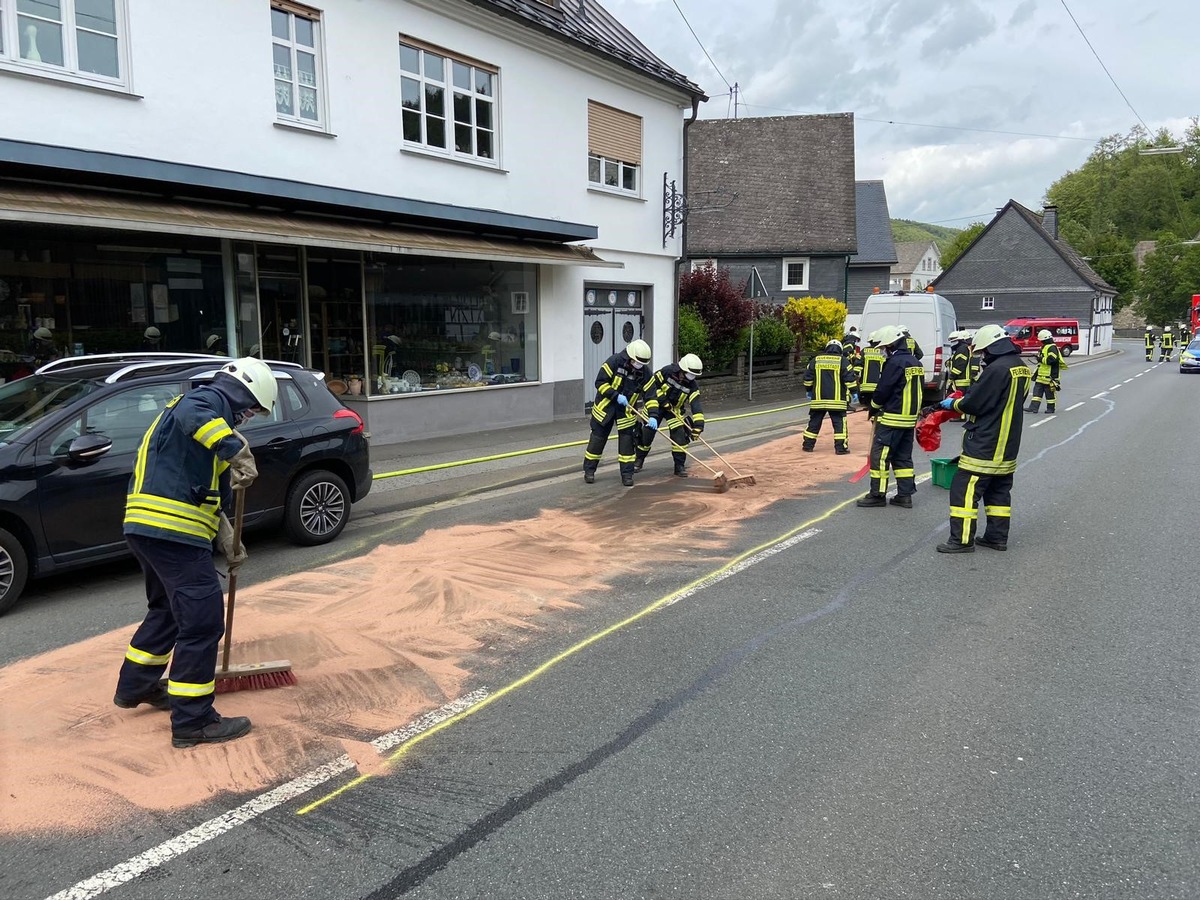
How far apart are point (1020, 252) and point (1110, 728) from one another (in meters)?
62.0

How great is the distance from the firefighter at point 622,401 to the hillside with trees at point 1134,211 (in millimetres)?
77977

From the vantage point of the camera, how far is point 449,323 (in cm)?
1503

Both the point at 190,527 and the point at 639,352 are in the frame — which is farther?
the point at 639,352

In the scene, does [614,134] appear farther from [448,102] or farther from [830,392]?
[830,392]

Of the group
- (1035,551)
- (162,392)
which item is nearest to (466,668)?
(162,392)

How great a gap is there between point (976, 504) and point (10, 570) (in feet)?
24.1

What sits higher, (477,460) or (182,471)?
(182,471)

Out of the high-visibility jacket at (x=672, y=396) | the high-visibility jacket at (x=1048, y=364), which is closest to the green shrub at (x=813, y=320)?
the high-visibility jacket at (x=1048, y=364)

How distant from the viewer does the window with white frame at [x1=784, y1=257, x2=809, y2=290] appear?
1430 inches

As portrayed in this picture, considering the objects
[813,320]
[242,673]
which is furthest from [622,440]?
[813,320]

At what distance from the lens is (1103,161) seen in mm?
98750

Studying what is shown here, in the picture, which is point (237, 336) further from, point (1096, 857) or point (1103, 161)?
point (1103, 161)

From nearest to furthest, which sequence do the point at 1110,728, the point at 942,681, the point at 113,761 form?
1. the point at 113,761
2. the point at 1110,728
3. the point at 942,681

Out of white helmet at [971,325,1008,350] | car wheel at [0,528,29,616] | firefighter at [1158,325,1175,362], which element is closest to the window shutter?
white helmet at [971,325,1008,350]
